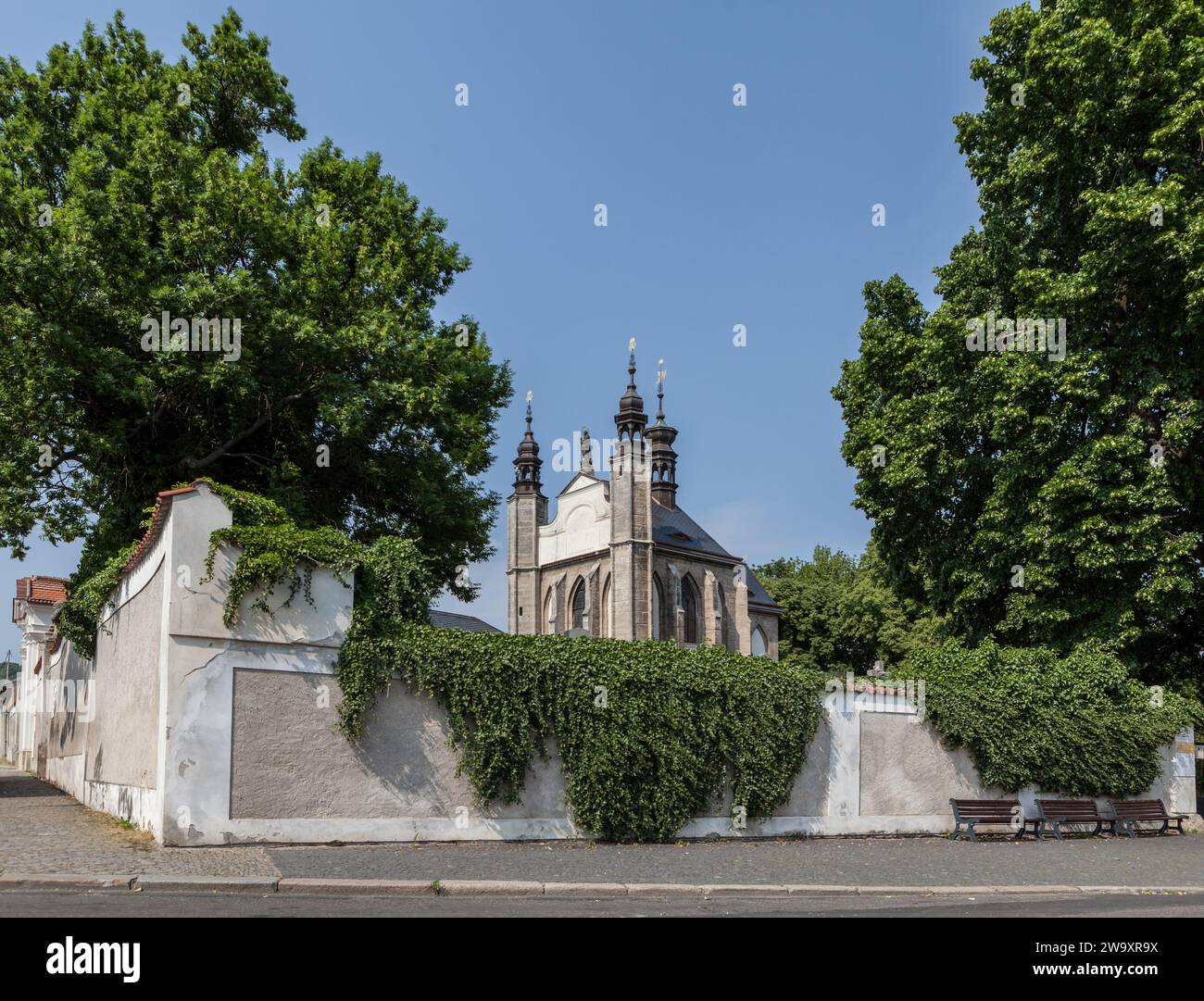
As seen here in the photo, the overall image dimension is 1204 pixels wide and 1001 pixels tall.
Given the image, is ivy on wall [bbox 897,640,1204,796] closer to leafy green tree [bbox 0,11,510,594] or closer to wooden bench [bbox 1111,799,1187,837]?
wooden bench [bbox 1111,799,1187,837]

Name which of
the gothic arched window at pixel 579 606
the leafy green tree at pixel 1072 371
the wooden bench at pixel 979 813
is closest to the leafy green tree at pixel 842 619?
the gothic arched window at pixel 579 606

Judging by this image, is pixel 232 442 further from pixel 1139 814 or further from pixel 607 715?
pixel 1139 814

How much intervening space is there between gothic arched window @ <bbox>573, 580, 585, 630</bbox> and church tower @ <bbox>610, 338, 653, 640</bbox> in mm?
4489

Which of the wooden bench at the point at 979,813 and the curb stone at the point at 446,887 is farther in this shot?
the wooden bench at the point at 979,813

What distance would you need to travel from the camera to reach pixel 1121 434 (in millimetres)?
19656

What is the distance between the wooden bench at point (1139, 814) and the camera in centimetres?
1883

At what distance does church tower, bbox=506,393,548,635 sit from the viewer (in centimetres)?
6969

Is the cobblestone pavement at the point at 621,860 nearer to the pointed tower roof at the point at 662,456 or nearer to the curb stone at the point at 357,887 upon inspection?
the curb stone at the point at 357,887

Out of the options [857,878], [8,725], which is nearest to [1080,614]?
[857,878]

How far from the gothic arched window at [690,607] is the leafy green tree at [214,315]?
136 ft

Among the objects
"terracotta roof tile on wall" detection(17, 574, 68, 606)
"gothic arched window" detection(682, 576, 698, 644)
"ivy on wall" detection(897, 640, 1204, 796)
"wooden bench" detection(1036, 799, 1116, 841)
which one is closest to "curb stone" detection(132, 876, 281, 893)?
"ivy on wall" detection(897, 640, 1204, 796)

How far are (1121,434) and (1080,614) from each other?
143 inches

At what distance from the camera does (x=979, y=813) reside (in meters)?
16.9
